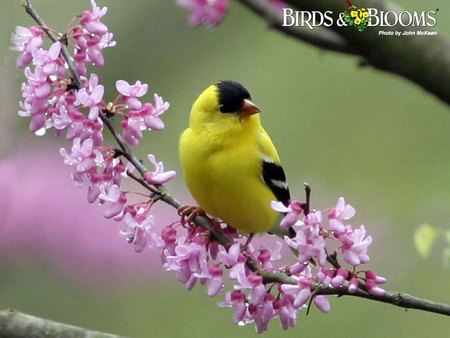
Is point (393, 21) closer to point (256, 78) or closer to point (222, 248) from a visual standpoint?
point (222, 248)

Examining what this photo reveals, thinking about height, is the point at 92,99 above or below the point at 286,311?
above

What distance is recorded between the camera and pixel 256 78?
782 centimetres

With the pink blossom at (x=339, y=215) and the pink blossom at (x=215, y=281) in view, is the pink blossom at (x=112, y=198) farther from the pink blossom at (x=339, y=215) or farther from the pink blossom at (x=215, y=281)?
the pink blossom at (x=339, y=215)

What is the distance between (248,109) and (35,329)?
4.95 ft

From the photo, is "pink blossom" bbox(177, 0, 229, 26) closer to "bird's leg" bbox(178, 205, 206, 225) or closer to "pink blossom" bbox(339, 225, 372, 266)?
"pink blossom" bbox(339, 225, 372, 266)

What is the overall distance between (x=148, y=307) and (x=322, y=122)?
2459 mm

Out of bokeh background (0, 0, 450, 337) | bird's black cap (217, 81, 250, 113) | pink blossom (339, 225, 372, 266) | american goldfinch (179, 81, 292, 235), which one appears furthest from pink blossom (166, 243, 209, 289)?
bokeh background (0, 0, 450, 337)

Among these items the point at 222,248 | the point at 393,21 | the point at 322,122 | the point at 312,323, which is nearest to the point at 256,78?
the point at 322,122

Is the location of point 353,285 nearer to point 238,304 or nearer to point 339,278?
point 339,278

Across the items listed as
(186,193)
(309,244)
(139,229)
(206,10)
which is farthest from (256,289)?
(186,193)

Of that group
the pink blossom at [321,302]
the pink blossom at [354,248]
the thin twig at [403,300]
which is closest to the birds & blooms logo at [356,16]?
the thin twig at [403,300]

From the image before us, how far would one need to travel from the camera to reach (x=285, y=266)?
2211 mm

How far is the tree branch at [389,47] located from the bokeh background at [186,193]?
2.65 meters

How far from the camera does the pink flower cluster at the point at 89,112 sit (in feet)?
7.53
